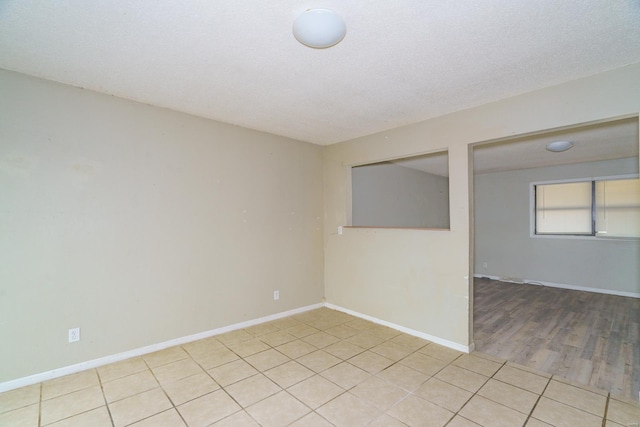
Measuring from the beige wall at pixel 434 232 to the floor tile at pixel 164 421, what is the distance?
2498 millimetres

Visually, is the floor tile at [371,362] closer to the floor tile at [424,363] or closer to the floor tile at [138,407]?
the floor tile at [424,363]

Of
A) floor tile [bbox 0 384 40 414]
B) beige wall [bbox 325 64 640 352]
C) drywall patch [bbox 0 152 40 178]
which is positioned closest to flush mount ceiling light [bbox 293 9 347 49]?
beige wall [bbox 325 64 640 352]

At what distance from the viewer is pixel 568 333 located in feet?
11.2

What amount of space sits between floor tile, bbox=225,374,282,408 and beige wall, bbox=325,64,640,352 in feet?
5.99

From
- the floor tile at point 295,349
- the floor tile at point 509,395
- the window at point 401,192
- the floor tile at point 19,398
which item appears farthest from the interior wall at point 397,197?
the floor tile at point 19,398

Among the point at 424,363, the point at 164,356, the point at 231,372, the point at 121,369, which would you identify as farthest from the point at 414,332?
the point at 121,369

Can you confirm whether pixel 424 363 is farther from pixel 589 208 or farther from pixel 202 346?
pixel 589 208

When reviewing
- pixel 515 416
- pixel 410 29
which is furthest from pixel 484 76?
pixel 515 416

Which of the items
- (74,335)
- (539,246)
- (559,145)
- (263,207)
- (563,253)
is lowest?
(74,335)

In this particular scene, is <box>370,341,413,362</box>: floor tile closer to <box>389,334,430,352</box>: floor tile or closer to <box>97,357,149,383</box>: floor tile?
<box>389,334,430,352</box>: floor tile

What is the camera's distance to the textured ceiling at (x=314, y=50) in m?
1.59

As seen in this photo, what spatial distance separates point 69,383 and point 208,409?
1278 mm

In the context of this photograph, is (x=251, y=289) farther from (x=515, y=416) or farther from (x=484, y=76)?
(x=484, y=76)

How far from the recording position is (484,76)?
91.1 inches
